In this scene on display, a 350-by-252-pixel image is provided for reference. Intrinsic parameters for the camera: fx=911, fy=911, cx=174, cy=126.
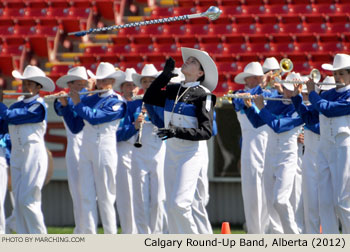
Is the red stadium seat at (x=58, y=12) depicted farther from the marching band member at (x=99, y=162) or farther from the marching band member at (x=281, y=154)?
the marching band member at (x=281, y=154)

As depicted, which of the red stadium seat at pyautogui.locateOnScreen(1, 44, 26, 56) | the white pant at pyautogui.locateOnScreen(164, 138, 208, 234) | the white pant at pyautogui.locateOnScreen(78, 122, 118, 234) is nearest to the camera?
the white pant at pyautogui.locateOnScreen(164, 138, 208, 234)

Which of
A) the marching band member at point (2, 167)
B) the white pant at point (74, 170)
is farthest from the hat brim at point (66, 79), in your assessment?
the marching band member at point (2, 167)

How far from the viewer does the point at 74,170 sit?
436 inches

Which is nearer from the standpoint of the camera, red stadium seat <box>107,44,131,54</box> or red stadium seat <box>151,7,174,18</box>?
red stadium seat <box>107,44,131,54</box>

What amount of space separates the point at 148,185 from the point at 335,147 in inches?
124

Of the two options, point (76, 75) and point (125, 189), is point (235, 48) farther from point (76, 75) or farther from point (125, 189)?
point (76, 75)

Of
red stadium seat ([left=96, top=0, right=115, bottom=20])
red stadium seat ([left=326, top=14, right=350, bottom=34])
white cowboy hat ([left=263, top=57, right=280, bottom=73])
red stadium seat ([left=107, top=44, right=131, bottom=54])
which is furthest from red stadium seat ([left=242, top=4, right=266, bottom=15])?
white cowboy hat ([left=263, top=57, right=280, bottom=73])

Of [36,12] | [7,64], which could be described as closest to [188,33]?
[36,12]

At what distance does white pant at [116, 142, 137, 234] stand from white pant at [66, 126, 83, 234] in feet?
1.83

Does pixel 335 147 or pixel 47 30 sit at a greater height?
pixel 47 30

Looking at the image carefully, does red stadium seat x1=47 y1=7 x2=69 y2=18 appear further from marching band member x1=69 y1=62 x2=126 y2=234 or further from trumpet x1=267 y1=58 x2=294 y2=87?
marching band member x1=69 y1=62 x2=126 y2=234

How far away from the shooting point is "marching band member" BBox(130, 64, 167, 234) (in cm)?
1141

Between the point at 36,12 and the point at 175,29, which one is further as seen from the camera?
the point at 36,12
